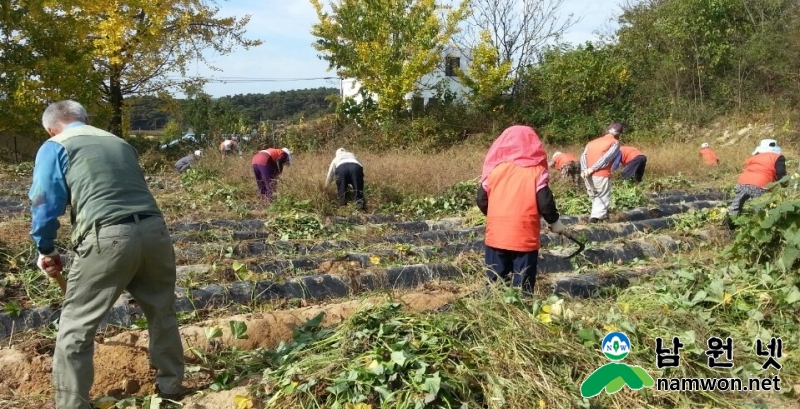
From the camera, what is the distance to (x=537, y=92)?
22.1m

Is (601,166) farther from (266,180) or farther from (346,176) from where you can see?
(266,180)

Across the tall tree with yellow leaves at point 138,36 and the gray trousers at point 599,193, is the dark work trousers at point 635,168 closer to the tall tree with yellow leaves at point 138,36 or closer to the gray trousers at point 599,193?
the gray trousers at point 599,193

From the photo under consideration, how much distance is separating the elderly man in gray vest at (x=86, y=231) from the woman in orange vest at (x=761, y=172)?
20.7ft

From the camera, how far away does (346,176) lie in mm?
9109

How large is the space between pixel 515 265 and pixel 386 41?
56.5ft

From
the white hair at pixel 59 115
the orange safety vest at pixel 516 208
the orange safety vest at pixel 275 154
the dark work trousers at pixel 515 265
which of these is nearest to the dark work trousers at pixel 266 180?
the orange safety vest at pixel 275 154

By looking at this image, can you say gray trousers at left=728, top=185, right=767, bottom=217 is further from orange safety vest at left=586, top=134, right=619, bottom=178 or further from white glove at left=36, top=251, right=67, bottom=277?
white glove at left=36, top=251, right=67, bottom=277

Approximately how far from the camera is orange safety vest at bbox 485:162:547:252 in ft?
13.5

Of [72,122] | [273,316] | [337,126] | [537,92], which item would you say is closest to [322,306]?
[273,316]

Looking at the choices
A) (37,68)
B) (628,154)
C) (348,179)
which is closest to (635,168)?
(628,154)

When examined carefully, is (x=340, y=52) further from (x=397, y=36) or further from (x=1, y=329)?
(x=1, y=329)

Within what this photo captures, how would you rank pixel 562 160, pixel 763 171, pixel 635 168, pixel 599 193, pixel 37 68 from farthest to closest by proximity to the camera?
pixel 37 68, pixel 635 168, pixel 562 160, pixel 599 193, pixel 763 171

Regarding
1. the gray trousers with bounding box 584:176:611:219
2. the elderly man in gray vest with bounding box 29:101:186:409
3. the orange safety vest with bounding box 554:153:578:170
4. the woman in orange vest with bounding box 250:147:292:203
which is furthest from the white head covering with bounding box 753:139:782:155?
the elderly man in gray vest with bounding box 29:101:186:409

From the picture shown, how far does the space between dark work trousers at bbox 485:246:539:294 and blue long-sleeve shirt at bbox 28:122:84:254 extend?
2595 mm
